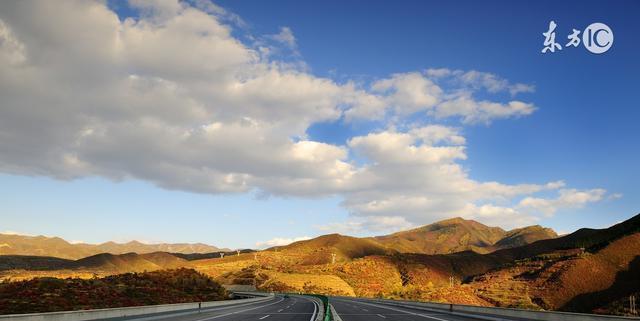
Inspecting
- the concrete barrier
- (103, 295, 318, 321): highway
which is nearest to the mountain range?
(103, 295, 318, 321): highway

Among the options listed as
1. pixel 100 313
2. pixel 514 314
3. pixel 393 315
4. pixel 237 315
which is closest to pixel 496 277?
pixel 514 314

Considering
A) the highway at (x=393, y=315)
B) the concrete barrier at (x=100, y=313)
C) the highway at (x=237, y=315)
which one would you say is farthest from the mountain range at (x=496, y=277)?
the concrete barrier at (x=100, y=313)

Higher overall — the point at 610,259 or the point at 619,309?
the point at 610,259

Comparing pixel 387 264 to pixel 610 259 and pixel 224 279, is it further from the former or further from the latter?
pixel 610 259

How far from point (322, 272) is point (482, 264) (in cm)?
8575

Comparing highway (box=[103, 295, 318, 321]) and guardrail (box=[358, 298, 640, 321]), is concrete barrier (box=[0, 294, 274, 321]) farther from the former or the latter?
guardrail (box=[358, 298, 640, 321])

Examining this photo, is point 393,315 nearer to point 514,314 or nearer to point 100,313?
point 514,314

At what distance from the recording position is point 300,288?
133 m

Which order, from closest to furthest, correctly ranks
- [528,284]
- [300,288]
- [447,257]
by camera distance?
[528,284] → [300,288] → [447,257]

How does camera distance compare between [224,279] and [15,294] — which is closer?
[15,294]

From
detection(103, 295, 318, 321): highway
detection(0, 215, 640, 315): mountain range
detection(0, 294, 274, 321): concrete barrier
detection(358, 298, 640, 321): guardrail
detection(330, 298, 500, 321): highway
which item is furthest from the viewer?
detection(0, 215, 640, 315): mountain range

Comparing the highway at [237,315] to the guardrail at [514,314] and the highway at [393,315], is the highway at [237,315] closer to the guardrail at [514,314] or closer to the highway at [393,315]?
the highway at [393,315]

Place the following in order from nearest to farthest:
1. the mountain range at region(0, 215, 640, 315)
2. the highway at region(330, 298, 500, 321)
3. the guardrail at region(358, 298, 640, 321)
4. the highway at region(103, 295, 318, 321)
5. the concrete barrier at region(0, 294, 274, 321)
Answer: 1. the concrete barrier at region(0, 294, 274, 321)
2. the guardrail at region(358, 298, 640, 321)
3. the highway at region(103, 295, 318, 321)
4. the highway at region(330, 298, 500, 321)
5. the mountain range at region(0, 215, 640, 315)

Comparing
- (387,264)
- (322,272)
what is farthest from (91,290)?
(387,264)
